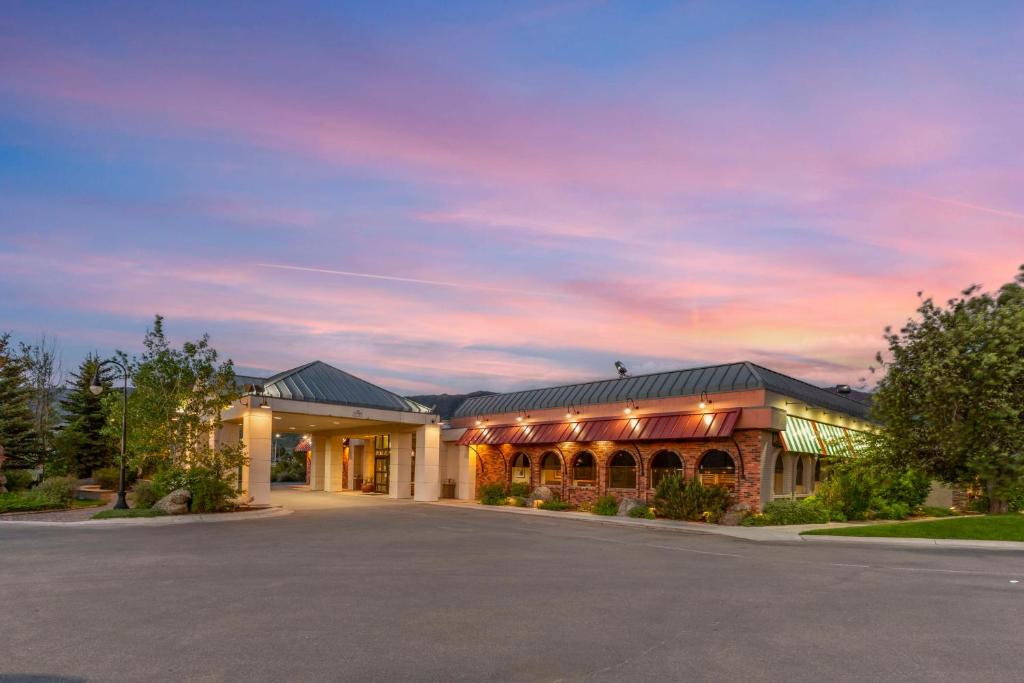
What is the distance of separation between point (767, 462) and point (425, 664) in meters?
23.1

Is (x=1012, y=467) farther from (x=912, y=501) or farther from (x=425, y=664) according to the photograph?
(x=425, y=664)

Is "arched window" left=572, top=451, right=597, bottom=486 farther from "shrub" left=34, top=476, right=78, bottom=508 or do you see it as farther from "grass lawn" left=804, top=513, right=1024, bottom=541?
"shrub" left=34, top=476, right=78, bottom=508

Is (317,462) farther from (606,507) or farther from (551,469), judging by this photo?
(606,507)

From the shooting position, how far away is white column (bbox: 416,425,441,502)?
3775 cm

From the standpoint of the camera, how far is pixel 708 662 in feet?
24.2

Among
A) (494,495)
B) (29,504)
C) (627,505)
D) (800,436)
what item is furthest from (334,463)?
(800,436)

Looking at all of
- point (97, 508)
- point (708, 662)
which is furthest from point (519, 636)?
point (97, 508)

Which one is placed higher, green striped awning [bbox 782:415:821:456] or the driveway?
green striped awning [bbox 782:415:821:456]

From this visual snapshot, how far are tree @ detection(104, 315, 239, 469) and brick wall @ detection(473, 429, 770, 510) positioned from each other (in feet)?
48.2

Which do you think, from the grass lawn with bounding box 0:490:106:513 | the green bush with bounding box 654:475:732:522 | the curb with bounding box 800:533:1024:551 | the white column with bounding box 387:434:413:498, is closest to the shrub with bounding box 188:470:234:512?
the grass lawn with bounding box 0:490:106:513

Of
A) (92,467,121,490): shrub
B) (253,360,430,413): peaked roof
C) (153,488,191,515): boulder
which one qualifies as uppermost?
(253,360,430,413): peaked roof

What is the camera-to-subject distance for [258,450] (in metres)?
30.8

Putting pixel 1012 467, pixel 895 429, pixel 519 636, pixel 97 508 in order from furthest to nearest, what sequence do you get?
pixel 97 508 → pixel 895 429 → pixel 1012 467 → pixel 519 636

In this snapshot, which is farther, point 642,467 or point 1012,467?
point 642,467
